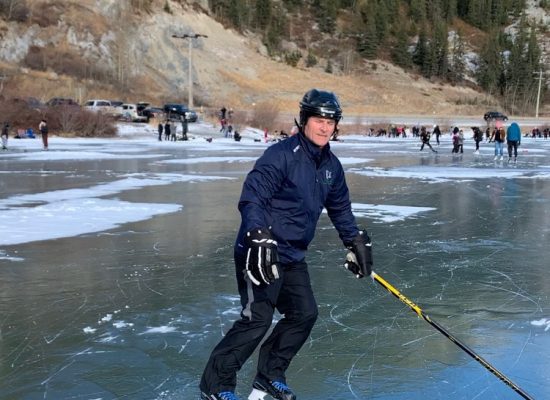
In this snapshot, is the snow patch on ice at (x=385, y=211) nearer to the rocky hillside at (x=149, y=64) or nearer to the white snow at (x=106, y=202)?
the white snow at (x=106, y=202)

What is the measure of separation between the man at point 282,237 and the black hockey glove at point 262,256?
0.01 meters

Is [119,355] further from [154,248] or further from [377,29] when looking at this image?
[377,29]

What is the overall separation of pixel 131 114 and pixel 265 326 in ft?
141

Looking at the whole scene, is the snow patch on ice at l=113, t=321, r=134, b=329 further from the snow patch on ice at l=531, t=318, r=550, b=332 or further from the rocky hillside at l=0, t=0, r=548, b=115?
the rocky hillside at l=0, t=0, r=548, b=115

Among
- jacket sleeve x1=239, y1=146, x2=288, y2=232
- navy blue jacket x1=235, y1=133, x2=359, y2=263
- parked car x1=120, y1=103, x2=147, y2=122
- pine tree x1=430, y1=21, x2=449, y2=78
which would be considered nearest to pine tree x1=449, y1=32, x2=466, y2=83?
pine tree x1=430, y1=21, x2=449, y2=78

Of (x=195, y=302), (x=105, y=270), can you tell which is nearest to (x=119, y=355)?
(x=195, y=302)

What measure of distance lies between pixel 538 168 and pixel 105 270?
1622 cm

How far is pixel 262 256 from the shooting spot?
255 cm

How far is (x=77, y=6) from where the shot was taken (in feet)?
206

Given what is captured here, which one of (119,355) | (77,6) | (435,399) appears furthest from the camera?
(77,6)

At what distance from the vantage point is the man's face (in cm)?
284

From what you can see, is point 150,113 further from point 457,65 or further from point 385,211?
point 457,65

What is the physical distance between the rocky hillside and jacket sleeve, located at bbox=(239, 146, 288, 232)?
4911 cm

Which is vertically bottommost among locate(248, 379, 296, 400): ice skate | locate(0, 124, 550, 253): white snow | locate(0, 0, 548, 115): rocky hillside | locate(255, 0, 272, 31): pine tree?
locate(248, 379, 296, 400): ice skate
